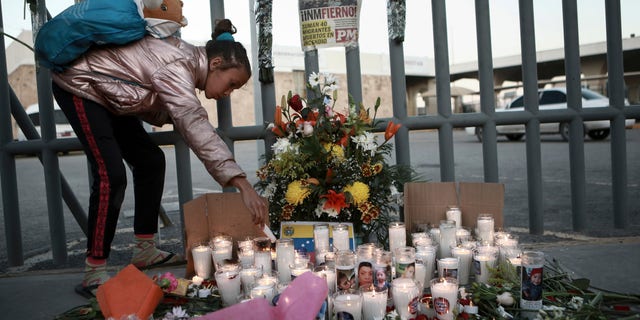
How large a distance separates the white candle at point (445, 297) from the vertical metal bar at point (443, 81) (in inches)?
75.3

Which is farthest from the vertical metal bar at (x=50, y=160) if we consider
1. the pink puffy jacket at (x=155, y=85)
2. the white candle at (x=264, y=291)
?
the white candle at (x=264, y=291)

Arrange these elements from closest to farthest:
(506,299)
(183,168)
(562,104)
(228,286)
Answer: (506,299) → (228,286) → (183,168) → (562,104)

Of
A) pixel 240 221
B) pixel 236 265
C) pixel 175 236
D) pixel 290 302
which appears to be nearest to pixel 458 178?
pixel 175 236

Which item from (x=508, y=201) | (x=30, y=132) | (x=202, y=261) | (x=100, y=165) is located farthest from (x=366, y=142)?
(x=508, y=201)

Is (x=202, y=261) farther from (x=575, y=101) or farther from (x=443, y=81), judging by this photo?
(x=575, y=101)

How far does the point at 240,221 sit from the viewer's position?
10.2 ft

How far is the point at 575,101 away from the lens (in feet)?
12.8

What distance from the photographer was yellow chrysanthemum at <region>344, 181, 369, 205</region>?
121 inches

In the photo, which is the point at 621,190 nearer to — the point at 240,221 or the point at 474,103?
the point at 240,221

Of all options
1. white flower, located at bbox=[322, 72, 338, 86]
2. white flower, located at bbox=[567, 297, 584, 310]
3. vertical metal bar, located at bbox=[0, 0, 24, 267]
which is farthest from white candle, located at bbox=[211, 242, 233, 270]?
vertical metal bar, located at bbox=[0, 0, 24, 267]

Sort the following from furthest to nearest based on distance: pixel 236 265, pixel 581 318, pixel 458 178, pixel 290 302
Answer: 1. pixel 458 178
2. pixel 236 265
3. pixel 581 318
4. pixel 290 302

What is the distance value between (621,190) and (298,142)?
8.76 feet

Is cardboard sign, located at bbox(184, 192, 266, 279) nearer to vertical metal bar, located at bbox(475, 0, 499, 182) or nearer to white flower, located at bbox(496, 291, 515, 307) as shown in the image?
white flower, located at bbox(496, 291, 515, 307)

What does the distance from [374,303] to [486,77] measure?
2.47 m
